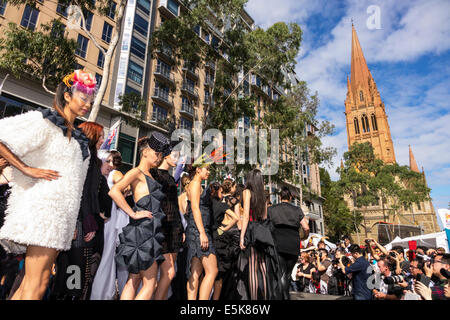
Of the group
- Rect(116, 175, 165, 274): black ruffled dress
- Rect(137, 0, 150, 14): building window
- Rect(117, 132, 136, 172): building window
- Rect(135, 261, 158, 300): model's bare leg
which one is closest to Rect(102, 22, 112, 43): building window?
Rect(137, 0, 150, 14): building window

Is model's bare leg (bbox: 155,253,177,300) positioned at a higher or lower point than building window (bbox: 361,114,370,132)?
lower

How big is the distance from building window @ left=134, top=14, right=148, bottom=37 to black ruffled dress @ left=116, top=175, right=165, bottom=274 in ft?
85.0

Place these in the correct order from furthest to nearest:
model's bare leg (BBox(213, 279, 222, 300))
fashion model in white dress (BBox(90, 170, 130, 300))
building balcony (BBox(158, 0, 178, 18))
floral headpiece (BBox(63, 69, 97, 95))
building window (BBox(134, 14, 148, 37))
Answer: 1. building balcony (BBox(158, 0, 178, 18))
2. building window (BBox(134, 14, 148, 37))
3. model's bare leg (BBox(213, 279, 222, 300))
4. fashion model in white dress (BBox(90, 170, 130, 300))
5. floral headpiece (BBox(63, 69, 97, 95))

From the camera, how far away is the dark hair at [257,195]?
424cm

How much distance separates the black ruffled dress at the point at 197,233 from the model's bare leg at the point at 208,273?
8 cm

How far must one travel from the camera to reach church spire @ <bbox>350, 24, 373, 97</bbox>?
261 feet

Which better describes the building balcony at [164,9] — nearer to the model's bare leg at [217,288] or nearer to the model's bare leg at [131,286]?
the model's bare leg at [217,288]

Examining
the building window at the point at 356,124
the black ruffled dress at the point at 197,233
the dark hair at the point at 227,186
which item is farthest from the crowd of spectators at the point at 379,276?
the building window at the point at 356,124

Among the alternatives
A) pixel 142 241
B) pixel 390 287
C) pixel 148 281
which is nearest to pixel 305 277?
pixel 390 287

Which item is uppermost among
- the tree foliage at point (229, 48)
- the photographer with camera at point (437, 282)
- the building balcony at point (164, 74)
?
the building balcony at point (164, 74)

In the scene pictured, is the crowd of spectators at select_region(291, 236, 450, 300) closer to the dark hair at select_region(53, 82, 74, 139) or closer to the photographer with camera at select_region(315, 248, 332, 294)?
the photographer with camera at select_region(315, 248, 332, 294)
